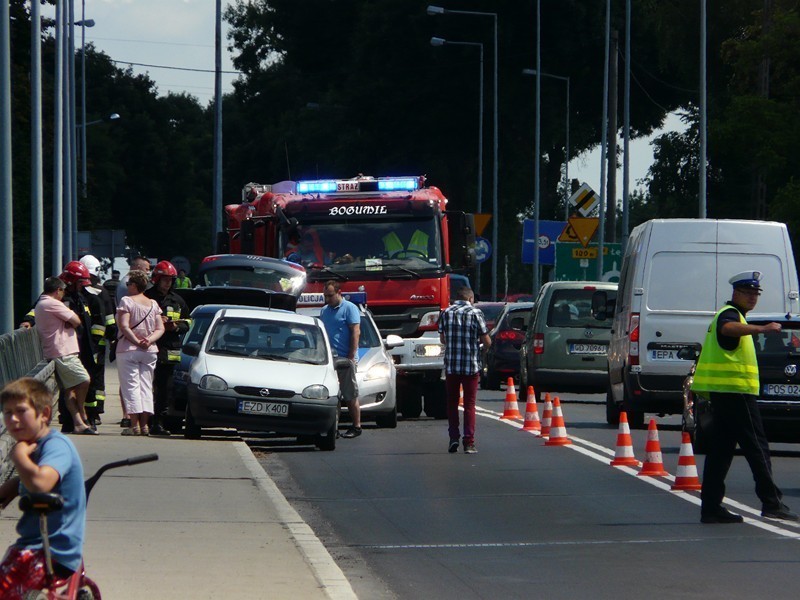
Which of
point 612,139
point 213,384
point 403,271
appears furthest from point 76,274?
point 612,139

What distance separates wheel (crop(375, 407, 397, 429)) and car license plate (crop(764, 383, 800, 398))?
214 inches

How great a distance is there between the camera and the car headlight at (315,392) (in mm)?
18531

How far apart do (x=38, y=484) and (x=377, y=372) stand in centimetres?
1521

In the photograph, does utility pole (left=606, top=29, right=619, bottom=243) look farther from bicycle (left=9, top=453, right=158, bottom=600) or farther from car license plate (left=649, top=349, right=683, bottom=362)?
bicycle (left=9, top=453, right=158, bottom=600)

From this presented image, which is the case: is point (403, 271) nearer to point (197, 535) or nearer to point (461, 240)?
point (461, 240)

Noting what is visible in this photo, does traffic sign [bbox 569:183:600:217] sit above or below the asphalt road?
above

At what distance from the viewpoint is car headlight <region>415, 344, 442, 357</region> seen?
79.7 feet

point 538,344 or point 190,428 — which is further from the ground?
point 538,344

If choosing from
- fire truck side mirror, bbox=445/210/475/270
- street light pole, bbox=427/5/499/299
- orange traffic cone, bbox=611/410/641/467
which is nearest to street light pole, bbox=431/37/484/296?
street light pole, bbox=427/5/499/299

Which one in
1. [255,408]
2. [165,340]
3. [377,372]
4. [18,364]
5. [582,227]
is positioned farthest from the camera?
[582,227]

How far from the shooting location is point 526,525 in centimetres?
1256

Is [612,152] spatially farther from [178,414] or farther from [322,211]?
[178,414]

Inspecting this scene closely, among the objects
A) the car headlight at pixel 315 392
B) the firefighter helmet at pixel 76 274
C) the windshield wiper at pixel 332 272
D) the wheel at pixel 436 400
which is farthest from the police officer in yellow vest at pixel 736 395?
the windshield wiper at pixel 332 272

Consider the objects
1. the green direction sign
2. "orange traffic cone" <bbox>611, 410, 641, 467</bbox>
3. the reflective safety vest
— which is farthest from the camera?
the green direction sign
